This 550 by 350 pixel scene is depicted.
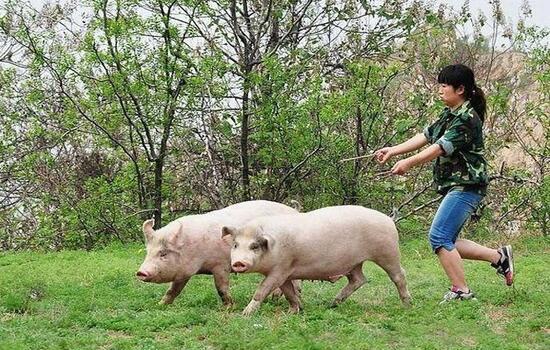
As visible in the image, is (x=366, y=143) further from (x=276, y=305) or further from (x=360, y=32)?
(x=276, y=305)

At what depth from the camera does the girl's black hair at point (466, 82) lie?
741 centimetres

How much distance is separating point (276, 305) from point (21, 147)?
396 inches

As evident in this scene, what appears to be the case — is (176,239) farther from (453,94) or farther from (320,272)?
(453,94)

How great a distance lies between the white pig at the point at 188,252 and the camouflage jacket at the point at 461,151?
5.13 feet

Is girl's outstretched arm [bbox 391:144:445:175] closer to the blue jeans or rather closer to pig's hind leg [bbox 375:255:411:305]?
the blue jeans

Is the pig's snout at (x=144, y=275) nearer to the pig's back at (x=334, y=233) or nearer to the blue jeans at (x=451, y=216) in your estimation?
the pig's back at (x=334, y=233)

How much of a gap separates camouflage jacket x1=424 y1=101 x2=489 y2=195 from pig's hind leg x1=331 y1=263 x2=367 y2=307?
102 cm

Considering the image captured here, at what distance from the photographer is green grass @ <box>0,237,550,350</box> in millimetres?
6094

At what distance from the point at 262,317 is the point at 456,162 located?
2048 millimetres

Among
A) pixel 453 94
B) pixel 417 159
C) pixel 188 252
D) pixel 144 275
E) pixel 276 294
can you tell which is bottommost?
pixel 276 294

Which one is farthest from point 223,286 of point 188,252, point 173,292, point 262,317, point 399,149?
point 399,149

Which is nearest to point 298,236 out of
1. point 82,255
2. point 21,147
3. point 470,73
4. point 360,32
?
point 470,73

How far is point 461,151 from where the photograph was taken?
7312 mm

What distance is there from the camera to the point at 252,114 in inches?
563
